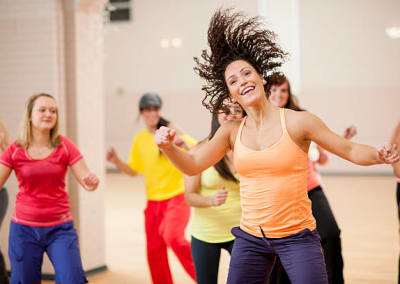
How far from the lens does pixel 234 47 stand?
2.67 m

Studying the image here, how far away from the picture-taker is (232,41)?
267 centimetres

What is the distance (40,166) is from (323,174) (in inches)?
443

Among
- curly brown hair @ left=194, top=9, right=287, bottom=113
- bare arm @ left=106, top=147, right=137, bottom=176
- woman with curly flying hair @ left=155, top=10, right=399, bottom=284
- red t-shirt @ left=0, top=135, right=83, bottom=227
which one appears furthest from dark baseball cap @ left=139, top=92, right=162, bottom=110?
woman with curly flying hair @ left=155, top=10, right=399, bottom=284

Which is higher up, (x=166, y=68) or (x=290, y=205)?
(x=166, y=68)

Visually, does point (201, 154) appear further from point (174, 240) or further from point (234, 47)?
point (174, 240)

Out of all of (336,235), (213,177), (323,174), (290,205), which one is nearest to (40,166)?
(213,177)

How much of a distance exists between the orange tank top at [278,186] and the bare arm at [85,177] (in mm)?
1264

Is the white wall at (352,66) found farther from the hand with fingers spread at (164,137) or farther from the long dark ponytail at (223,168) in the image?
the hand with fingers spread at (164,137)

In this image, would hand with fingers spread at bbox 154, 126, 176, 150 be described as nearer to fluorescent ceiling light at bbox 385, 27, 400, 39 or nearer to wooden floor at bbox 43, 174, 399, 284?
wooden floor at bbox 43, 174, 399, 284

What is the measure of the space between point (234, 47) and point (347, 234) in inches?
190

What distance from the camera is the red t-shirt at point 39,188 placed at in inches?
132

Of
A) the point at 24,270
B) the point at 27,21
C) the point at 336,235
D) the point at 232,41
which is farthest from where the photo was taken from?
the point at 27,21

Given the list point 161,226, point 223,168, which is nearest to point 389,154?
point 223,168

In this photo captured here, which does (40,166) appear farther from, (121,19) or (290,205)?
(121,19)
